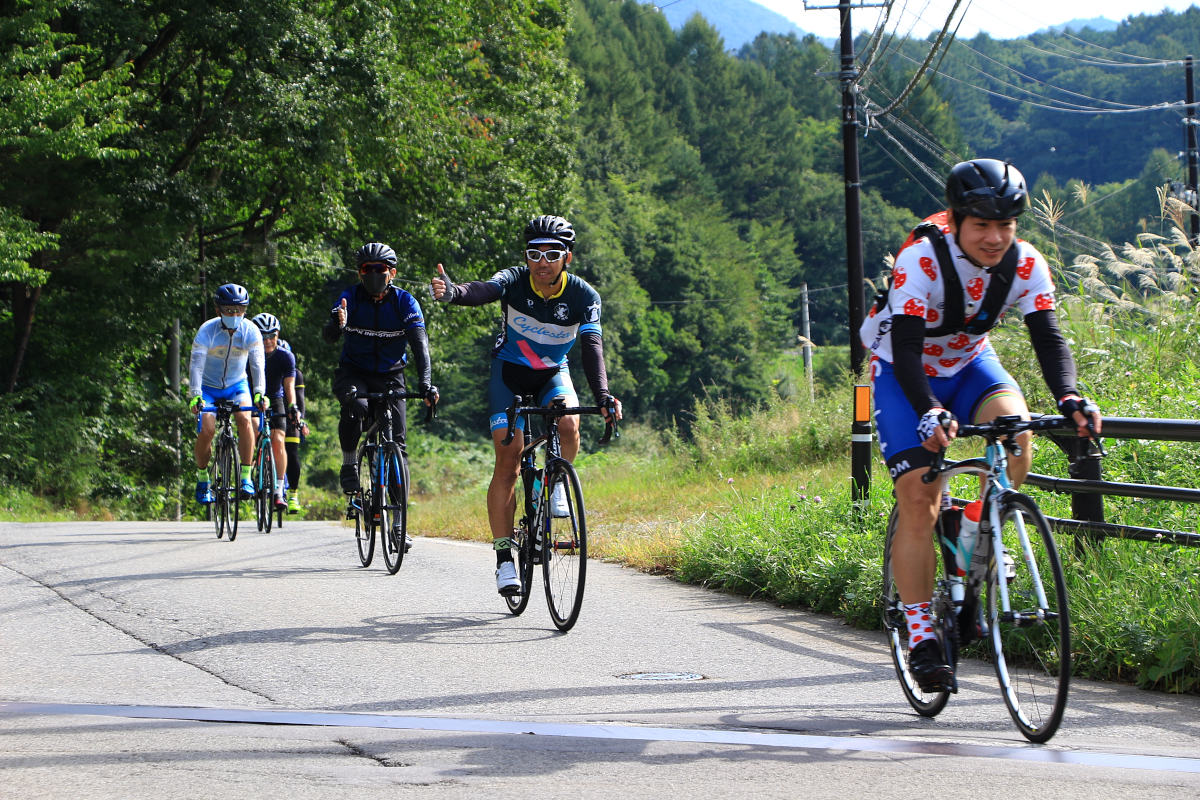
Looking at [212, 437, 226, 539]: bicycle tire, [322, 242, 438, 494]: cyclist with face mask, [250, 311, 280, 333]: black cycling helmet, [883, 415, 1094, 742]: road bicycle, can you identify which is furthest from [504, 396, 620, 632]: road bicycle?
[250, 311, 280, 333]: black cycling helmet

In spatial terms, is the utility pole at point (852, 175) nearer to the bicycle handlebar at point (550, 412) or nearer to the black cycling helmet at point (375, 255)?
the black cycling helmet at point (375, 255)

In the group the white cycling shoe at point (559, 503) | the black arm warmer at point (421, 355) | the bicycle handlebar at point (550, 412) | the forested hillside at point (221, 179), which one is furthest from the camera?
the forested hillside at point (221, 179)

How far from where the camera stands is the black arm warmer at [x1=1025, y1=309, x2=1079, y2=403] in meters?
4.73

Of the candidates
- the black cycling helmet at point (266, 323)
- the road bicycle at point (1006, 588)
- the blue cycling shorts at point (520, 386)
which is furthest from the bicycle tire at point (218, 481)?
the road bicycle at point (1006, 588)

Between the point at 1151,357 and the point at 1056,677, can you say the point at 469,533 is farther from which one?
the point at 1056,677

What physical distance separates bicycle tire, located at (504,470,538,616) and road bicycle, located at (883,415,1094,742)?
2868mm

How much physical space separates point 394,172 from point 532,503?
26348mm

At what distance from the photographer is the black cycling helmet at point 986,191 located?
15.2 feet

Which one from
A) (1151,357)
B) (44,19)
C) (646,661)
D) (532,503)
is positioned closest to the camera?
(646,661)

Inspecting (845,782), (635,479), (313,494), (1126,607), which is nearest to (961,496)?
(1126,607)

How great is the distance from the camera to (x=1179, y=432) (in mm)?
5980

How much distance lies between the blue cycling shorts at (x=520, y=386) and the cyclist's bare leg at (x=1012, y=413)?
296cm

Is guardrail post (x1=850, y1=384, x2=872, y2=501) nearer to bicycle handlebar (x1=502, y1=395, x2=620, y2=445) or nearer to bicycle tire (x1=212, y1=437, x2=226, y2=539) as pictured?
bicycle handlebar (x1=502, y1=395, x2=620, y2=445)

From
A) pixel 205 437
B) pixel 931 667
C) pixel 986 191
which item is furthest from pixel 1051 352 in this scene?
pixel 205 437
